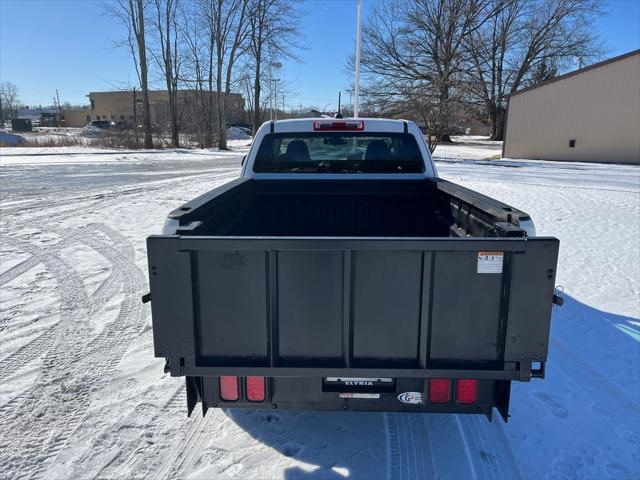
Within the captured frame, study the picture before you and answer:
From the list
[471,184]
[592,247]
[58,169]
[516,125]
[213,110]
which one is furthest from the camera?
[213,110]

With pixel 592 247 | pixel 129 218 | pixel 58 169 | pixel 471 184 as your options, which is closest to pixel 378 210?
pixel 592 247

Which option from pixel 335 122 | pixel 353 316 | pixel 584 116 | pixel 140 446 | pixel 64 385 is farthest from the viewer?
pixel 584 116

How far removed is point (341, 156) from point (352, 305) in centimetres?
294

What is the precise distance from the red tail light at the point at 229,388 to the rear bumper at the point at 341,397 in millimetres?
19

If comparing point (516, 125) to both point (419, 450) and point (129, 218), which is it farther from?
point (419, 450)

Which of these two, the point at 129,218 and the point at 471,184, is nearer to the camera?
the point at 129,218

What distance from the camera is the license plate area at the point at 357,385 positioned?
93.6 inches

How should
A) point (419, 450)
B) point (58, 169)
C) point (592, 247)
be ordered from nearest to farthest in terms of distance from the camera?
1. point (419, 450)
2. point (592, 247)
3. point (58, 169)

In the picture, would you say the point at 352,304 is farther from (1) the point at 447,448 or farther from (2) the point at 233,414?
(2) the point at 233,414

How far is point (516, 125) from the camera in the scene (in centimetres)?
2780

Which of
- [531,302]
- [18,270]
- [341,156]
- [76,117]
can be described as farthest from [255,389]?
[76,117]

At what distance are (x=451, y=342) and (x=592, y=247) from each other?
21.3 ft

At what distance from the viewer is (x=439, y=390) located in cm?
235

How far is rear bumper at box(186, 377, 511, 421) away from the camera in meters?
2.36
